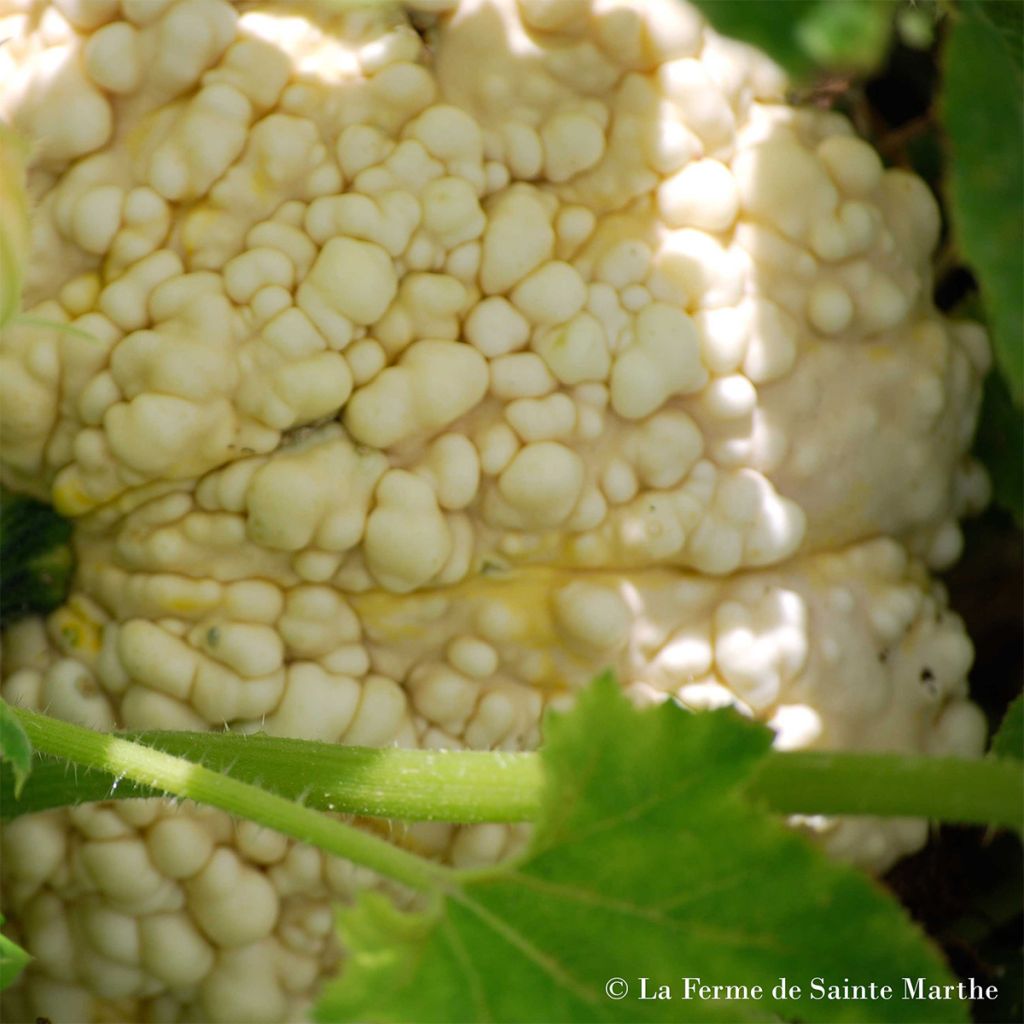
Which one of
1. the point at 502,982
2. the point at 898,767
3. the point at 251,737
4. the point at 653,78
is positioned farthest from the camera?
the point at 653,78

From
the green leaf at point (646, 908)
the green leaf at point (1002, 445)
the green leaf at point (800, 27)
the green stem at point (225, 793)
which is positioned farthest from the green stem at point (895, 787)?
the green leaf at point (1002, 445)

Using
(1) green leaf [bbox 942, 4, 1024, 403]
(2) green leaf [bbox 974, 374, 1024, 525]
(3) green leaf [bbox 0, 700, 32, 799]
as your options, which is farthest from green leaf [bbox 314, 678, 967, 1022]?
(2) green leaf [bbox 974, 374, 1024, 525]

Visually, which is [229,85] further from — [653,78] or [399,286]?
[653,78]

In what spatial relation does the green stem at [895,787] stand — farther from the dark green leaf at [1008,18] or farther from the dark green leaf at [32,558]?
the dark green leaf at [32,558]

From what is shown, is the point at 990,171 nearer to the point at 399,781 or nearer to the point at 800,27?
the point at 800,27

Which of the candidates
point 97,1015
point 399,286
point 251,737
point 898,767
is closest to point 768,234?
point 399,286

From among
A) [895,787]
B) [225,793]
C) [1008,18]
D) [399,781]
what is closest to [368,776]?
[399,781]

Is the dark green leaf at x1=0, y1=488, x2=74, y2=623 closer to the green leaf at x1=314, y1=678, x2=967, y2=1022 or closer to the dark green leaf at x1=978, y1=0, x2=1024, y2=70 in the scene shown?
the green leaf at x1=314, y1=678, x2=967, y2=1022
